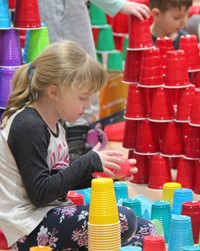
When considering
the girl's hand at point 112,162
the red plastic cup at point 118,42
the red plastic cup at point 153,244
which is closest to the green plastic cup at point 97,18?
the red plastic cup at point 118,42

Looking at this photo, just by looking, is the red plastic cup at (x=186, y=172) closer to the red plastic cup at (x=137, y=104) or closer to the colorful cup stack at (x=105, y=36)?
the red plastic cup at (x=137, y=104)

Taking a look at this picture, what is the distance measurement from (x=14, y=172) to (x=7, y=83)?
2.11 ft

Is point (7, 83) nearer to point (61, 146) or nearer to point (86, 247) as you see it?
point (61, 146)

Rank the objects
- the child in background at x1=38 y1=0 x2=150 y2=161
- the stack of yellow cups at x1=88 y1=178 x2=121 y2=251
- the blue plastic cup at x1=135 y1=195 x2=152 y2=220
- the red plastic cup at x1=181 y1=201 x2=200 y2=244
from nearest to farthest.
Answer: the stack of yellow cups at x1=88 y1=178 x2=121 y2=251 < the red plastic cup at x1=181 y1=201 x2=200 y2=244 < the blue plastic cup at x1=135 y1=195 x2=152 y2=220 < the child in background at x1=38 y1=0 x2=150 y2=161

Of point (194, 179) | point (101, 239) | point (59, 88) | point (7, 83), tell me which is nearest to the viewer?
point (101, 239)

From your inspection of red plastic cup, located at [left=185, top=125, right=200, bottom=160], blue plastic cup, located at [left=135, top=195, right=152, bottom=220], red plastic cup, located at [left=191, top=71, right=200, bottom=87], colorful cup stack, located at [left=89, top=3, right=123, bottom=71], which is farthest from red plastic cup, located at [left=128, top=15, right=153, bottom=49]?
colorful cup stack, located at [left=89, top=3, right=123, bottom=71]

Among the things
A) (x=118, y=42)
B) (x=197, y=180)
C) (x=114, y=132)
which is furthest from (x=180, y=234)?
(x=118, y=42)

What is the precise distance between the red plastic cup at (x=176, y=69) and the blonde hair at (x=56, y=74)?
0.76 metres

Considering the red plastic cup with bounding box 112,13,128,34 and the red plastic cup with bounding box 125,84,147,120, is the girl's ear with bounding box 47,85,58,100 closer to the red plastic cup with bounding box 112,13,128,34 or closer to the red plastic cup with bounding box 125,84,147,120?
the red plastic cup with bounding box 125,84,147,120

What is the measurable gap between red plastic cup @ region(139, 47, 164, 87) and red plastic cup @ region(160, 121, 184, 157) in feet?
0.54

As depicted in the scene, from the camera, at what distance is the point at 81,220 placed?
1854 mm

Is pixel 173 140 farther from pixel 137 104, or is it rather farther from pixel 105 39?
pixel 105 39

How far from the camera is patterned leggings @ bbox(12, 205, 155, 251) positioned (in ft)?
6.08

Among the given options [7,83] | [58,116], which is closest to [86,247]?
[58,116]
